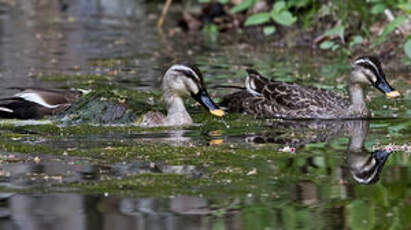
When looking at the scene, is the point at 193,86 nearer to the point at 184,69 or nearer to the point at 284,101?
the point at 184,69

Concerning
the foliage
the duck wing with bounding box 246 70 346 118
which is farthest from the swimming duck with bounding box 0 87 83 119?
the foliage

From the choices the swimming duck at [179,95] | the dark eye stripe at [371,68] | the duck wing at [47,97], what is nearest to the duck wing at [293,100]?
the dark eye stripe at [371,68]

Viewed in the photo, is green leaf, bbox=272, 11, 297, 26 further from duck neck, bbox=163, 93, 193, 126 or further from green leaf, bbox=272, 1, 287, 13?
duck neck, bbox=163, 93, 193, 126

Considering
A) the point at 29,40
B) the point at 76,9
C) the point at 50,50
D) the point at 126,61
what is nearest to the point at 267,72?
the point at 126,61

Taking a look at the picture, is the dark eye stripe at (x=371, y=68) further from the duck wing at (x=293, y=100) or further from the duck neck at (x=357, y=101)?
the duck wing at (x=293, y=100)

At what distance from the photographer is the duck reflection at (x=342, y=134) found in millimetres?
8688

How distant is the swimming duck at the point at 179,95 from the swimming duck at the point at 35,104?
3.20 feet

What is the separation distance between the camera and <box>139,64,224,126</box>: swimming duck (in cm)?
1098

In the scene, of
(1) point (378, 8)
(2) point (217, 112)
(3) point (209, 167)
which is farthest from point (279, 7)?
(3) point (209, 167)

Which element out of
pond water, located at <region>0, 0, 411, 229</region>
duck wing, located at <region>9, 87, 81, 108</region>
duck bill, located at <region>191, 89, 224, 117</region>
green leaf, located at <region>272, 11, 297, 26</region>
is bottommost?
pond water, located at <region>0, 0, 411, 229</region>

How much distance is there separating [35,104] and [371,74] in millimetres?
3678

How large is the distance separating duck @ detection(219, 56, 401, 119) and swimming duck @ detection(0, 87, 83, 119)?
1997 millimetres

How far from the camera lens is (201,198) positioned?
7512 mm

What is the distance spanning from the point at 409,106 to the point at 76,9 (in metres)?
15.6
